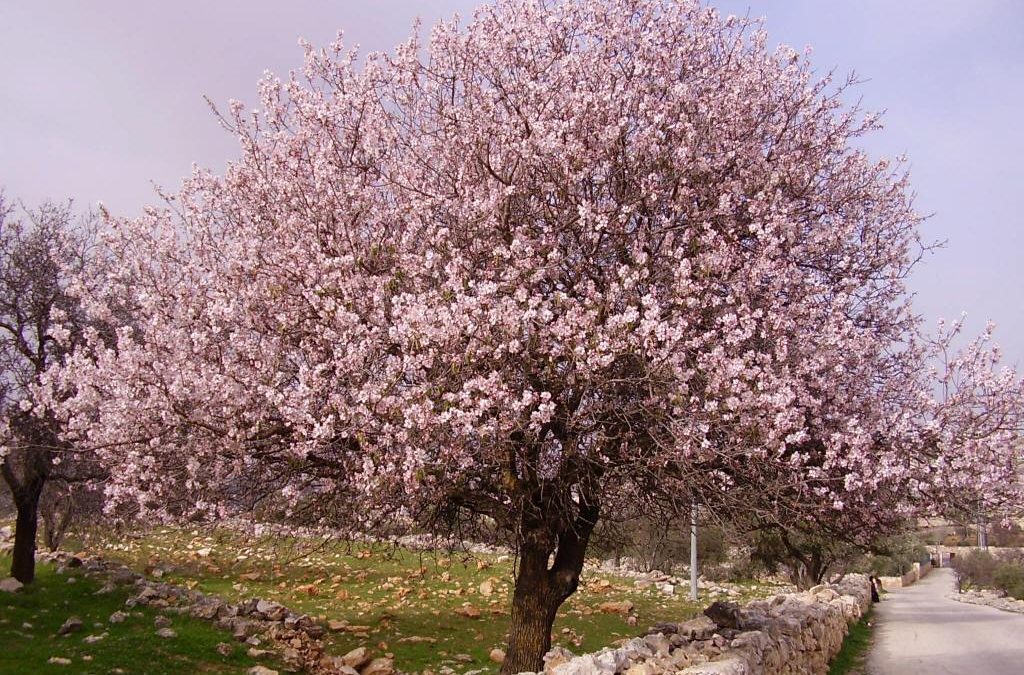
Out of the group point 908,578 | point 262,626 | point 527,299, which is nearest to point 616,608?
point 262,626

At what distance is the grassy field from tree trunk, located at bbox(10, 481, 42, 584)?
4052 millimetres

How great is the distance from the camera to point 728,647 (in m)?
9.31

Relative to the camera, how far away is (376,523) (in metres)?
8.94

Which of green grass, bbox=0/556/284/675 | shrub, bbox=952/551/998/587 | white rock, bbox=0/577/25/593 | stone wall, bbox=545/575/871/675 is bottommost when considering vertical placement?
shrub, bbox=952/551/998/587

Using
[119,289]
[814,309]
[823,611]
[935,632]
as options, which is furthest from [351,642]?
[935,632]

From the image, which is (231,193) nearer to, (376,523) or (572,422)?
(376,523)

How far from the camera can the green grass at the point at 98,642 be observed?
35.3 feet

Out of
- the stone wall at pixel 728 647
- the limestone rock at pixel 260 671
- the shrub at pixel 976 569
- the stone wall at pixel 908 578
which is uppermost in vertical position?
the stone wall at pixel 728 647

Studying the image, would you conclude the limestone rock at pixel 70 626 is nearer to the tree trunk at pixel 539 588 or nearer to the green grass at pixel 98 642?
the green grass at pixel 98 642

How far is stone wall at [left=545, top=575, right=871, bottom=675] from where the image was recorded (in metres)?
7.63

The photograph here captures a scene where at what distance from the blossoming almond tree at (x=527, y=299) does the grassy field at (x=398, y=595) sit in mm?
3722

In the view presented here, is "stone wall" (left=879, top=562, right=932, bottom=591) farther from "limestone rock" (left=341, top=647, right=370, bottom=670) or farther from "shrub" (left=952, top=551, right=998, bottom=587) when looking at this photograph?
"limestone rock" (left=341, top=647, right=370, bottom=670)

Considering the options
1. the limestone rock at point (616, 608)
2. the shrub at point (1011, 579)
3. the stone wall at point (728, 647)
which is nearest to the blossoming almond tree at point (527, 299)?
the stone wall at point (728, 647)

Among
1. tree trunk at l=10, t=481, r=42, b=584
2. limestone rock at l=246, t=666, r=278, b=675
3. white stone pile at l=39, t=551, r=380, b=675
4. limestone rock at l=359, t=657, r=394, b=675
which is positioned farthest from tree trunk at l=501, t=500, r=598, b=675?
tree trunk at l=10, t=481, r=42, b=584
